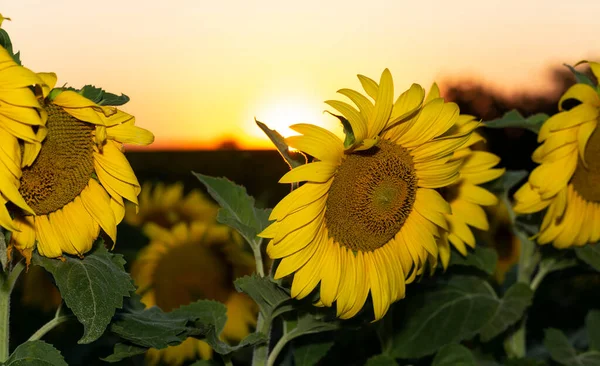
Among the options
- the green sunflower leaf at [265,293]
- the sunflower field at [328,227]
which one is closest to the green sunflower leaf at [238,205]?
the sunflower field at [328,227]

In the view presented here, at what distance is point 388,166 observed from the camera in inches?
71.7

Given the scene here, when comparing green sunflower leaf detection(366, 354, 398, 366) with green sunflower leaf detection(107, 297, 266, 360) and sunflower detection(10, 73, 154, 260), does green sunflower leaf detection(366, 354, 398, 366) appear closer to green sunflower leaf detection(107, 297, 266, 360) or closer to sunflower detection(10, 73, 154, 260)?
green sunflower leaf detection(107, 297, 266, 360)

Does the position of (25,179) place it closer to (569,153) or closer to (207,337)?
(207,337)

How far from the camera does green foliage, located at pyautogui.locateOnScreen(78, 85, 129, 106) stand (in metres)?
1.60

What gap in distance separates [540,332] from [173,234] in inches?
57.5

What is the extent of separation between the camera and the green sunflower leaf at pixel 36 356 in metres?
1.61

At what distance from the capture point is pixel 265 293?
5.63 feet

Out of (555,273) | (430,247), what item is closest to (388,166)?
(430,247)

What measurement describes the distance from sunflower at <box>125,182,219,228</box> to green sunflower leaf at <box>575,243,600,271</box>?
1251mm

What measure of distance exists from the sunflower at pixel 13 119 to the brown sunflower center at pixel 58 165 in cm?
12

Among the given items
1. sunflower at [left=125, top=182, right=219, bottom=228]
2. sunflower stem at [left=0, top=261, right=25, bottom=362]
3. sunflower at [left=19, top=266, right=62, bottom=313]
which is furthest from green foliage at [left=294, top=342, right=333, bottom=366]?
sunflower at [left=19, top=266, right=62, bottom=313]

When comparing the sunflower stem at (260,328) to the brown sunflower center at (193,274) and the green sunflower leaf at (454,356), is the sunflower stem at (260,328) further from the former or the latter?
the brown sunflower center at (193,274)

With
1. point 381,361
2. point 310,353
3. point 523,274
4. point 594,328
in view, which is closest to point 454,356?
point 381,361

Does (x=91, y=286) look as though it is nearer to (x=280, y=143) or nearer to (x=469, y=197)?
(x=280, y=143)
